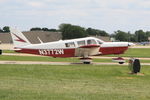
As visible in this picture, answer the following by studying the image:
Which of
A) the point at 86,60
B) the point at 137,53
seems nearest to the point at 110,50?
the point at 86,60

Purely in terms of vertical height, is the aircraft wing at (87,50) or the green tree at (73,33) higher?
the green tree at (73,33)

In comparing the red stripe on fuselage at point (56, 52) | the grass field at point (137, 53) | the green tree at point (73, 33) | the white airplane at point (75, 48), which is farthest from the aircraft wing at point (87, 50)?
the green tree at point (73, 33)

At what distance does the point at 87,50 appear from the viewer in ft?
90.7

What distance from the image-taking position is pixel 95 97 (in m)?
9.80

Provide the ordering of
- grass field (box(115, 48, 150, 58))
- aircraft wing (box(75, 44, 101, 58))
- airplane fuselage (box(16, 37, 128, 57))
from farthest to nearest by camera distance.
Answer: grass field (box(115, 48, 150, 58)), airplane fuselage (box(16, 37, 128, 57)), aircraft wing (box(75, 44, 101, 58))

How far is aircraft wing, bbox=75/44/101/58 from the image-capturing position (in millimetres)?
27391

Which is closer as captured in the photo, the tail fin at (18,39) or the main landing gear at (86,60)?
the main landing gear at (86,60)

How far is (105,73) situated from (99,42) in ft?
27.6

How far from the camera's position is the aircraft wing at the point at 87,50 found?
27.4 m

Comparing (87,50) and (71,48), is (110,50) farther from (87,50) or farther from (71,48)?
(71,48)

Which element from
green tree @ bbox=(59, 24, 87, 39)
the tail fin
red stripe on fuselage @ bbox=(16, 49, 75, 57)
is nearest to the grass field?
red stripe on fuselage @ bbox=(16, 49, 75, 57)

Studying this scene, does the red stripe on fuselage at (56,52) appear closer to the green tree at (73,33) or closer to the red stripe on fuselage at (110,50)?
the red stripe on fuselage at (110,50)

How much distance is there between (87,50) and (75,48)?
1020mm

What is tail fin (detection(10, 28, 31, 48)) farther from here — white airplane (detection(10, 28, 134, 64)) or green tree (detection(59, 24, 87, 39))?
green tree (detection(59, 24, 87, 39))
